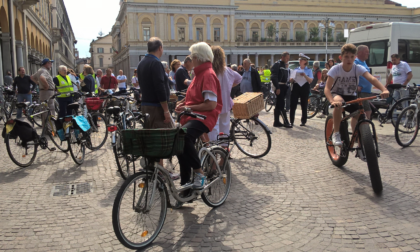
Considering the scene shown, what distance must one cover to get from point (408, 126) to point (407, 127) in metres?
0.03

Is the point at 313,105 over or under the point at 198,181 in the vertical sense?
over

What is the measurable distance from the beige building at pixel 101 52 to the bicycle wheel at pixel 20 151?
123380mm

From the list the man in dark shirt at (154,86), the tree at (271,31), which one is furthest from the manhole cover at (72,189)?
the tree at (271,31)

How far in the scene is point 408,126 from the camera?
7.62m

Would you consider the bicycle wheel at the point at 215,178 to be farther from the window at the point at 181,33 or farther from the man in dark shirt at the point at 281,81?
the window at the point at 181,33

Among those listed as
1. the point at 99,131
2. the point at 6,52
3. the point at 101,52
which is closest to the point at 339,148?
the point at 99,131

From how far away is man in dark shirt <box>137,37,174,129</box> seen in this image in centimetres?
494

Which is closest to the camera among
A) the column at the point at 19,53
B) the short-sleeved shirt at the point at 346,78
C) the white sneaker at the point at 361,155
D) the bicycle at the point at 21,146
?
the white sneaker at the point at 361,155

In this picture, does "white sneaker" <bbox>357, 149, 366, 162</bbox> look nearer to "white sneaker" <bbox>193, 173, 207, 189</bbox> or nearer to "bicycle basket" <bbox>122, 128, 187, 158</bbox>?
"white sneaker" <bbox>193, 173, 207, 189</bbox>

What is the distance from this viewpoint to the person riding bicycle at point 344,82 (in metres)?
5.66

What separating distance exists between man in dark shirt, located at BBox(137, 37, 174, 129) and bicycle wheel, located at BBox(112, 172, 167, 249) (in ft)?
5.75

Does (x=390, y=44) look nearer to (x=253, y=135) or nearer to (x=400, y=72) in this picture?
(x=400, y=72)

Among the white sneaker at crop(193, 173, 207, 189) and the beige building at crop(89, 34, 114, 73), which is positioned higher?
the beige building at crop(89, 34, 114, 73)

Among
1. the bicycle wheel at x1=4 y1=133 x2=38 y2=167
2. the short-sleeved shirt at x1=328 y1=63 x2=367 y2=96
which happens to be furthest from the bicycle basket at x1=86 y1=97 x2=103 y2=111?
the short-sleeved shirt at x1=328 y1=63 x2=367 y2=96
